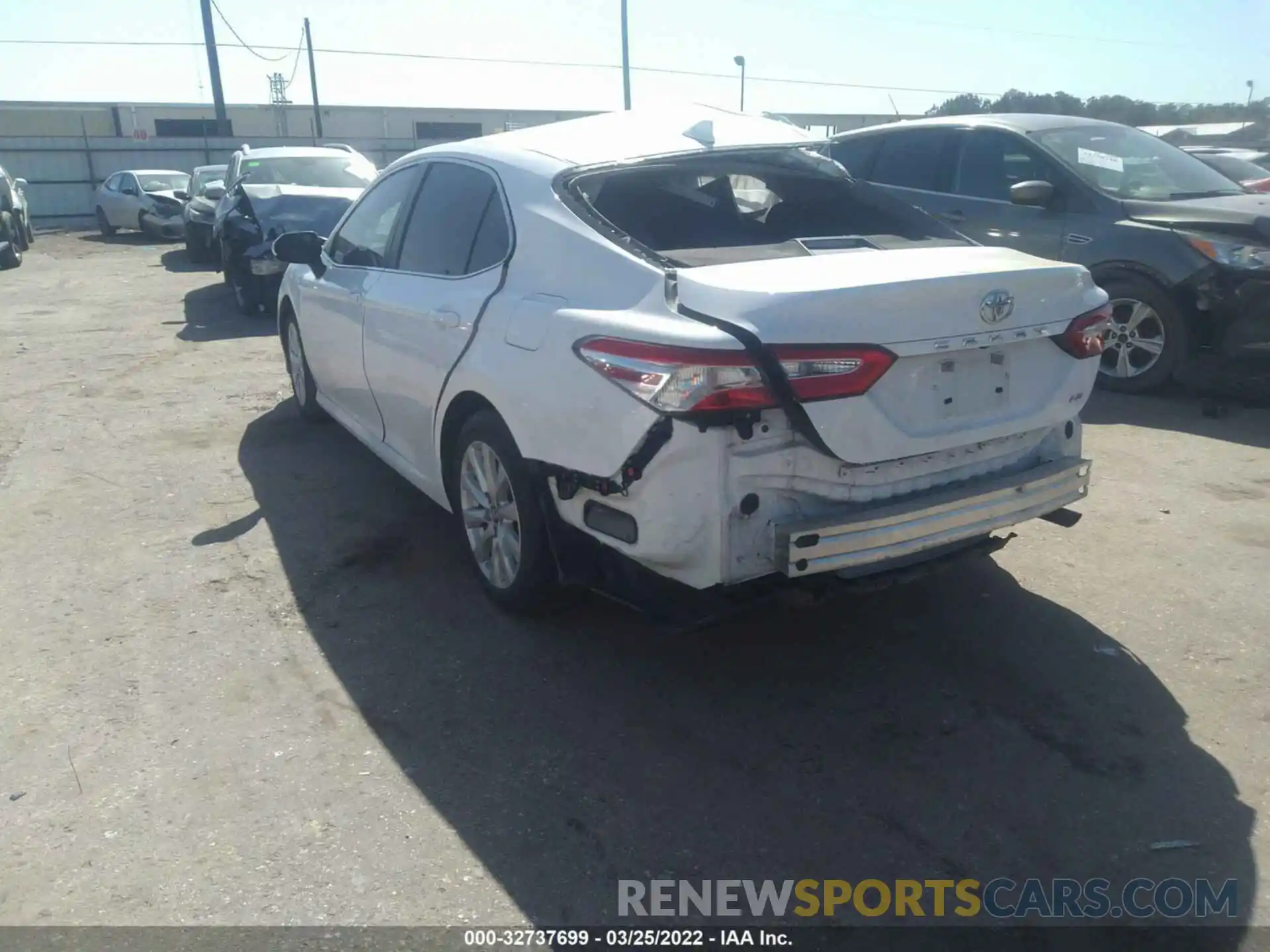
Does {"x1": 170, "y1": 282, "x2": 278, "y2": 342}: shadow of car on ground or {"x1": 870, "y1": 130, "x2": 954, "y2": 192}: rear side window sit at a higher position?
{"x1": 870, "y1": 130, "x2": 954, "y2": 192}: rear side window

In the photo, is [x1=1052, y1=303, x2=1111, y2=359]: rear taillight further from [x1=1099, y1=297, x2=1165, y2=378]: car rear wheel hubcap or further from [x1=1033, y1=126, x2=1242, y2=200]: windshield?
[x1=1033, y1=126, x2=1242, y2=200]: windshield

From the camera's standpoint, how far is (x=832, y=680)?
11.9ft

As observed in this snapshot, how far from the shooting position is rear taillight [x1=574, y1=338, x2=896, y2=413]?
115 inches

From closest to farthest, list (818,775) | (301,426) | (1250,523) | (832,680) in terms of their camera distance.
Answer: (818,775) < (832,680) < (1250,523) < (301,426)

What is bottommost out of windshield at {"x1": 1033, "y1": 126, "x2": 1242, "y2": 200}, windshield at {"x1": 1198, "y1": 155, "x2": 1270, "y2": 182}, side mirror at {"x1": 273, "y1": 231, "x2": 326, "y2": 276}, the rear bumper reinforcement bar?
the rear bumper reinforcement bar

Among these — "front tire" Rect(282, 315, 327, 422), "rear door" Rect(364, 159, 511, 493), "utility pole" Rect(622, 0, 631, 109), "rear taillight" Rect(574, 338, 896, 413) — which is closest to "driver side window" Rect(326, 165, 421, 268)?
"rear door" Rect(364, 159, 511, 493)

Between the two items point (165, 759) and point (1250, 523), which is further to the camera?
point (1250, 523)

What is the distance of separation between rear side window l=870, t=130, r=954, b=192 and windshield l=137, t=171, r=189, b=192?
2046 centimetres

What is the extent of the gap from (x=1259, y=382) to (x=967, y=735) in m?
5.47

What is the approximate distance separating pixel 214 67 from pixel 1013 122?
30.7 metres

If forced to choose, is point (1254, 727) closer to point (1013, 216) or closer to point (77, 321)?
point (1013, 216)

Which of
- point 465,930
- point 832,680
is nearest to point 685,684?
point 832,680

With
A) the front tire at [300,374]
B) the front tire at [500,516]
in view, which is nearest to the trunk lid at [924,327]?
the front tire at [500,516]

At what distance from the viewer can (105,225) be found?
83.9 feet
